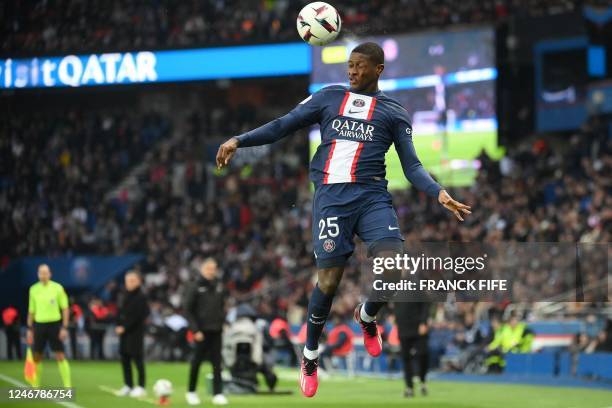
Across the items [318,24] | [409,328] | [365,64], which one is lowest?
[409,328]

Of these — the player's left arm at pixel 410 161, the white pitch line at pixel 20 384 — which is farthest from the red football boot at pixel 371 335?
the white pitch line at pixel 20 384

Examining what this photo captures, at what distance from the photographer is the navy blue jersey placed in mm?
9523

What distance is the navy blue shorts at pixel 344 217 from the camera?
9492mm

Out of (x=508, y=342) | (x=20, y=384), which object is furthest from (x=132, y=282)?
(x=508, y=342)

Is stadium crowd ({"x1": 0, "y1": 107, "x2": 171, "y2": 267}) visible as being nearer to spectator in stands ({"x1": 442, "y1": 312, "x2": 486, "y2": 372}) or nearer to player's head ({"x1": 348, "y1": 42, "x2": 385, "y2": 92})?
spectator in stands ({"x1": 442, "y1": 312, "x2": 486, "y2": 372})

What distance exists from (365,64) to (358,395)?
33.2 feet

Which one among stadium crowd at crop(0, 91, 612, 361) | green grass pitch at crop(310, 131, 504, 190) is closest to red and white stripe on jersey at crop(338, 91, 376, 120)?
stadium crowd at crop(0, 91, 612, 361)

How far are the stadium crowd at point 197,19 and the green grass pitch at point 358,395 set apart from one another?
9.13 m

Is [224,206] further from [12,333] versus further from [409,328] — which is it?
[409,328]

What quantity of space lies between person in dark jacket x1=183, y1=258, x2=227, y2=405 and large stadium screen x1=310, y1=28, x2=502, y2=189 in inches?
521

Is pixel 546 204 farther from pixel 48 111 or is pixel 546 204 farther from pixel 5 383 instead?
pixel 48 111

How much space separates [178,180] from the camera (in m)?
37.7

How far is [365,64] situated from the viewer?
30.9ft

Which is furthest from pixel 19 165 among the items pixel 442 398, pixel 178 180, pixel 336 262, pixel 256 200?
pixel 336 262
